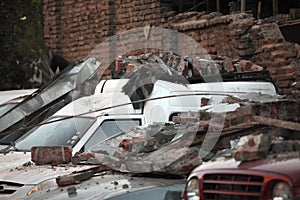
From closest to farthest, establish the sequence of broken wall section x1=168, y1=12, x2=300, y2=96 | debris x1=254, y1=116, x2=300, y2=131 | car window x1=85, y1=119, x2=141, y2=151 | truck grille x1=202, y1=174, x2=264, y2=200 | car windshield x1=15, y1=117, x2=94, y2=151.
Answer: truck grille x1=202, y1=174, x2=264, y2=200 < debris x1=254, y1=116, x2=300, y2=131 < car window x1=85, y1=119, x2=141, y2=151 < car windshield x1=15, y1=117, x2=94, y2=151 < broken wall section x1=168, y1=12, x2=300, y2=96

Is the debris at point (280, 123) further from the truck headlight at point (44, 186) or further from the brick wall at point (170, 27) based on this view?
the brick wall at point (170, 27)

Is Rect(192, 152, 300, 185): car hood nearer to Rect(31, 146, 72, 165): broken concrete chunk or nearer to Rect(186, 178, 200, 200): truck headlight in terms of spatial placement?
Rect(186, 178, 200, 200): truck headlight

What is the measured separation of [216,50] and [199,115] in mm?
6381

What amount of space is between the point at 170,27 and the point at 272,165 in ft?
32.2

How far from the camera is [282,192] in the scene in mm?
4492

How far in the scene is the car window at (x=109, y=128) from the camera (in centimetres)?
820

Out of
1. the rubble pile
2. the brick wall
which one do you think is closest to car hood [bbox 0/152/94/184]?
the rubble pile

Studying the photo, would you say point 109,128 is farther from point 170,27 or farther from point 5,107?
point 170,27

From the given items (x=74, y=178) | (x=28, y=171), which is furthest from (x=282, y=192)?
(x=28, y=171)

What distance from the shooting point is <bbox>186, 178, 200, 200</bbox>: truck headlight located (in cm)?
503

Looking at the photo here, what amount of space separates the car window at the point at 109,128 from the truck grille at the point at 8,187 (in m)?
0.92

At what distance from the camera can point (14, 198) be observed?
23.3ft

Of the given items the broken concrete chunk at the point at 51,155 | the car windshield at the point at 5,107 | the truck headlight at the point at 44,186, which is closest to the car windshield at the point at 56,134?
the broken concrete chunk at the point at 51,155

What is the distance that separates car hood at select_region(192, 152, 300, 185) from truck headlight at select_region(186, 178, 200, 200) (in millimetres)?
58
